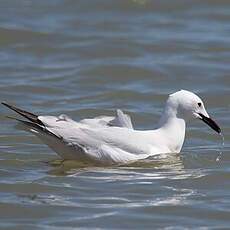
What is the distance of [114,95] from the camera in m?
12.2

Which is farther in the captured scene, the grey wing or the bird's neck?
the bird's neck

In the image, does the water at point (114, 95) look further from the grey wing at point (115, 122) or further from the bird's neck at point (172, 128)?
the grey wing at point (115, 122)

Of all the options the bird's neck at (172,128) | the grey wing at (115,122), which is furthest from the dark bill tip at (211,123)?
the grey wing at (115,122)

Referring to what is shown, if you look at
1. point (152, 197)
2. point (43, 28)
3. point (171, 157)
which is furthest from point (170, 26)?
point (152, 197)

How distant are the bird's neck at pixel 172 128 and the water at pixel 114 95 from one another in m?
0.13

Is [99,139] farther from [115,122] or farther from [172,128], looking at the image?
[172,128]

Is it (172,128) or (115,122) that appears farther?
(172,128)

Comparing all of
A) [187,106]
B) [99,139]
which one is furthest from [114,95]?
[99,139]

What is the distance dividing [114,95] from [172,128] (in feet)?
8.22

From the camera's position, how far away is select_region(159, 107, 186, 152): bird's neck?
9719 mm

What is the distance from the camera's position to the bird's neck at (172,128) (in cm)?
972

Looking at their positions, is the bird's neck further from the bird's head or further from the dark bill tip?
the dark bill tip

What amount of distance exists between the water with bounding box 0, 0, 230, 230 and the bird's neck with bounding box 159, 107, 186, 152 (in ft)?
0.42

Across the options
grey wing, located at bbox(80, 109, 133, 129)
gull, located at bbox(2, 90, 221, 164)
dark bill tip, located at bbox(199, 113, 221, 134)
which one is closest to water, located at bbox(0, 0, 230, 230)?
gull, located at bbox(2, 90, 221, 164)
